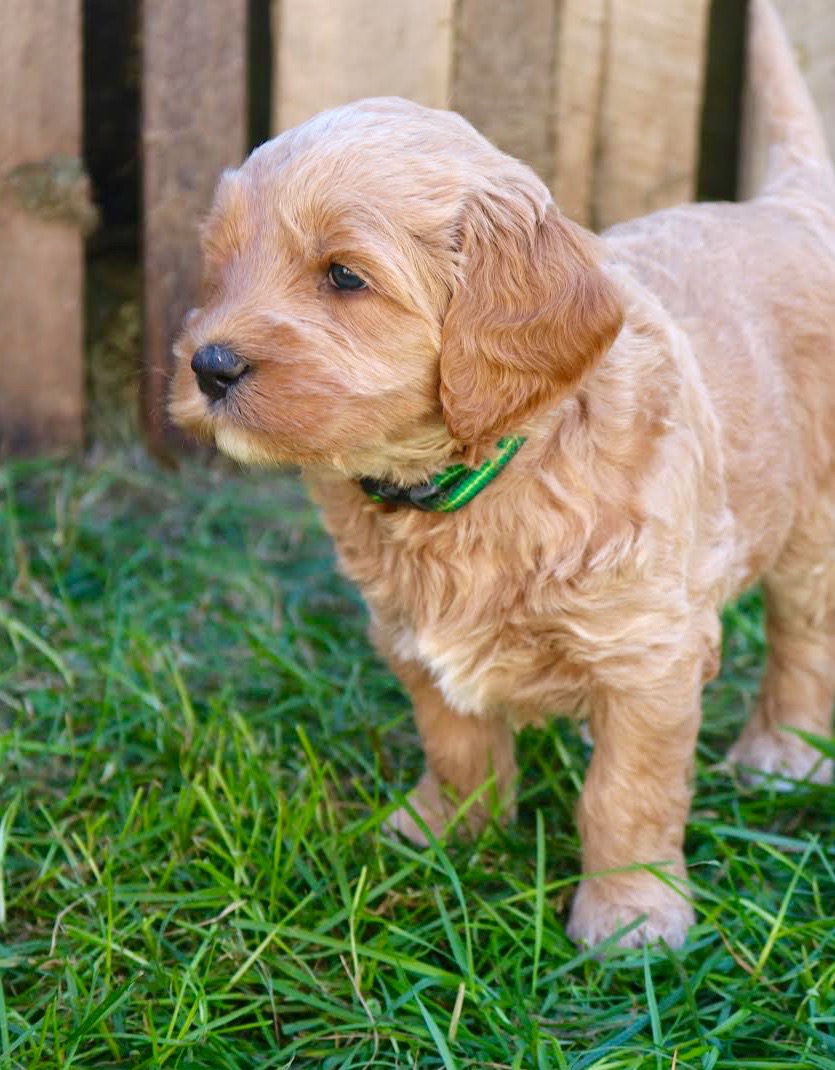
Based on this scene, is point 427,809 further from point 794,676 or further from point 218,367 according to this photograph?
point 218,367

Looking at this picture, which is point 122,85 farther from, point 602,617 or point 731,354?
point 602,617

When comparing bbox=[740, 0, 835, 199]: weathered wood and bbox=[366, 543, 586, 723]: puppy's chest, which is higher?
bbox=[740, 0, 835, 199]: weathered wood

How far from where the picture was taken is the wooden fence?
4.70 metres

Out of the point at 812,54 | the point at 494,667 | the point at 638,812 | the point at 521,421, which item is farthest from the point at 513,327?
the point at 812,54

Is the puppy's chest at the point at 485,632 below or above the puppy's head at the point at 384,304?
below

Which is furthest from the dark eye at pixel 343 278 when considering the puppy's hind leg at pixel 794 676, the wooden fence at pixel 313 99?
the wooden fence at pixel 313 99

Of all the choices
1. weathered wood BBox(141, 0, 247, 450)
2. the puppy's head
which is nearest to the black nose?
the puppy's head

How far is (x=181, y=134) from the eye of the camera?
4.82 m

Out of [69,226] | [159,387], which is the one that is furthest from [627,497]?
[69,226]

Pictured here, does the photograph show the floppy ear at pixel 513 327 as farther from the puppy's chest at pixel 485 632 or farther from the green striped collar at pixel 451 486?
the puppy's chest at pixel 485 632

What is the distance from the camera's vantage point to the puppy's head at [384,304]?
239 cm

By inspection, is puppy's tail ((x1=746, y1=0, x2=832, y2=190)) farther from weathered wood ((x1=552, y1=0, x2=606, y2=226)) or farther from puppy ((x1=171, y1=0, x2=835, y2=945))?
weathered wood ((x1=552, y1=0, x2=606, y2=226))

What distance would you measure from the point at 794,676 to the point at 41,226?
3.01 metres

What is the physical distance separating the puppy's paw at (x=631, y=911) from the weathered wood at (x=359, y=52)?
2.93 meters
